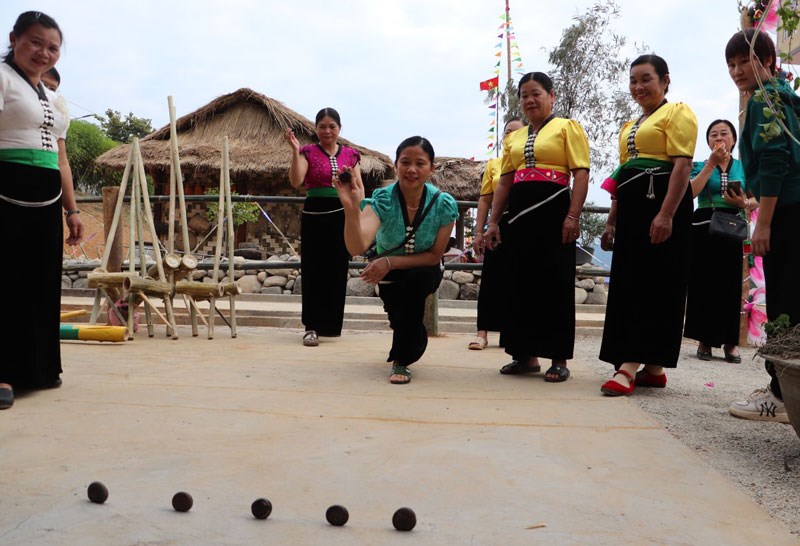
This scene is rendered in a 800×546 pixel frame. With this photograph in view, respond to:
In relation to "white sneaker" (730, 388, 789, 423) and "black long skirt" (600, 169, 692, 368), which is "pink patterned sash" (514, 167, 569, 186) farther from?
"white sneaker" (730, 388, 789, 423)

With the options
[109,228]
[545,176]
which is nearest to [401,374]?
[545,176]

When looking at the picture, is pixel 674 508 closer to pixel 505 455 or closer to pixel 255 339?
pixel 505 455

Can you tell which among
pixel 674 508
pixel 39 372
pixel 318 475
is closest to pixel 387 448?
pixel 318 475

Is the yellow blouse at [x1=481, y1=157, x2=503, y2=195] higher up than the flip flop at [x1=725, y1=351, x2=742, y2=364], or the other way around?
the yellow blouse at [x1=481, y1=157, x2=503, y2=195]

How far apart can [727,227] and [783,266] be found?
230cm

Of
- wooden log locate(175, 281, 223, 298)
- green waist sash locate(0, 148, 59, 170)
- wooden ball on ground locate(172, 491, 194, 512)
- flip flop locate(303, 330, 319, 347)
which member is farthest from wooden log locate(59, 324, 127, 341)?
wooden ball on ground locate(172, 491, 194, 512)

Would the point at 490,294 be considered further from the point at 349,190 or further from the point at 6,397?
the point at 6,397

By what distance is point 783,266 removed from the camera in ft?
9.44

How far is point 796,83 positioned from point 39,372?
10.0 feet

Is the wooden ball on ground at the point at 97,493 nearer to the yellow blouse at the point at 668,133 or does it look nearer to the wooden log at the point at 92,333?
the yellow blouse at the point at 668,133

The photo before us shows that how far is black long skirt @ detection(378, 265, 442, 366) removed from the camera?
12.5ft

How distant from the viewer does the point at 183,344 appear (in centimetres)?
504

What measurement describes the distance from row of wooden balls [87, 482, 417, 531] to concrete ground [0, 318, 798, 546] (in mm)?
22

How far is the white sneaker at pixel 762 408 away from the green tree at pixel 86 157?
30.3 meters
